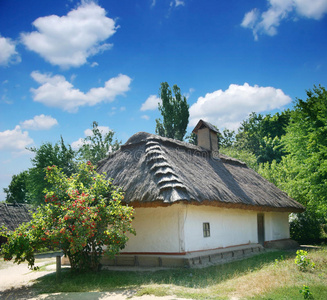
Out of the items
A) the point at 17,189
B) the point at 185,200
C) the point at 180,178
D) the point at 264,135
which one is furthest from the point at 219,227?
the point at 17,189

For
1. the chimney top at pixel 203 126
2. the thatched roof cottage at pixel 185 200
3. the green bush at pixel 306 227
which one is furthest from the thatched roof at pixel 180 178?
the green bush at pixel 306 227

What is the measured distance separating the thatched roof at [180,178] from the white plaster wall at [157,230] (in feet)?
2.70

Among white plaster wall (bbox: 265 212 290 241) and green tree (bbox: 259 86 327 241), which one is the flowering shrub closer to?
green tree (bbox: 259 86 327 241)

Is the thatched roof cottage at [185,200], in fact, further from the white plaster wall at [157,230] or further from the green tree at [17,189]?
the green tree at [17,189]

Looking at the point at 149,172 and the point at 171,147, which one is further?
the point at 171,147

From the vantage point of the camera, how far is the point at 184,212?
10414 mm

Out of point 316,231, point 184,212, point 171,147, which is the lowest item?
point 316,231

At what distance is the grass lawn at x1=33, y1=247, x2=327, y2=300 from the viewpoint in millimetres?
6656

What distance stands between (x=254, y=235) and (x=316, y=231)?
6.31 metres

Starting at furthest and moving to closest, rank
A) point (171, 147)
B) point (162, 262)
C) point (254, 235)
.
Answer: point (254, 235) < point (171, 147) < point (162, 262)

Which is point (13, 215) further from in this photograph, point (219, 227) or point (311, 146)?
point (311, 146)

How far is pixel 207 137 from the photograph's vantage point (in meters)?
17.1

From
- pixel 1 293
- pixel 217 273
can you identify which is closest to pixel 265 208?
pixel 217 273

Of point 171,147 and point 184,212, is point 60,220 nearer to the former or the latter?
point 184,212
